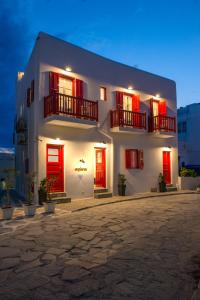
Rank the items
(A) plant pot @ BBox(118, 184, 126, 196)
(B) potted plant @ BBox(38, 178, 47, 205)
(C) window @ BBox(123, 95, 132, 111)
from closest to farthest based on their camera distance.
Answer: (B) potted plant @ BBox(38, 178, 47, 205) < (A) plant pot @ BBox(118, 184, 126, 196) < (C) window @ BBox(123, 95, 132, 111)

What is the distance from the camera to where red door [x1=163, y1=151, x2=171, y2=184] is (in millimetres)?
17469

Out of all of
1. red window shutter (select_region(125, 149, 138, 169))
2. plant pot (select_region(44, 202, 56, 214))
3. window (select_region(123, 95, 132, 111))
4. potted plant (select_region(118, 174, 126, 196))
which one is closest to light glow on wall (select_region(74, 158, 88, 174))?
potted plant (select_region(118, 174, 126, 196))

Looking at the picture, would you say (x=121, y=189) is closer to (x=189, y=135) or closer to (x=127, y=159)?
(x=127, y=159)

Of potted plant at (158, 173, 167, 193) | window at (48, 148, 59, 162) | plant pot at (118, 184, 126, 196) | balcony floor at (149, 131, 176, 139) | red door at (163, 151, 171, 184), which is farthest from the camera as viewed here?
red door at (163, 151, 171, 184)

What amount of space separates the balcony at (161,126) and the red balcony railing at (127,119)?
118cm

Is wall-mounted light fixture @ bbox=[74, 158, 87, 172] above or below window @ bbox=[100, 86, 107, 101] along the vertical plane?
below

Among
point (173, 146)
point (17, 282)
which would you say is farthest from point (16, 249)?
point (173, 146)

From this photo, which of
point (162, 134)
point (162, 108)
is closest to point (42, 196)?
point (162, 134)

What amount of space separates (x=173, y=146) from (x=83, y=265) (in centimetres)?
1503

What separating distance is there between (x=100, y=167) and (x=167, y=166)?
6.06m

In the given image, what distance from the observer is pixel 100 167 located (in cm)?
1416

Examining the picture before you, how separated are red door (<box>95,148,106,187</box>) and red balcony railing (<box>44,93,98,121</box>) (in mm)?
2421

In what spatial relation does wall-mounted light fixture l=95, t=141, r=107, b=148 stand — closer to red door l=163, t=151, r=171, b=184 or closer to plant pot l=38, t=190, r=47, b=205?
plant pot l=38, t=190, r=47, b=205

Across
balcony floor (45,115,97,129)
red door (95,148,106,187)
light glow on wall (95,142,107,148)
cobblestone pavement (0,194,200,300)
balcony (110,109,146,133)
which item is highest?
balcony (110,109,146,133)
